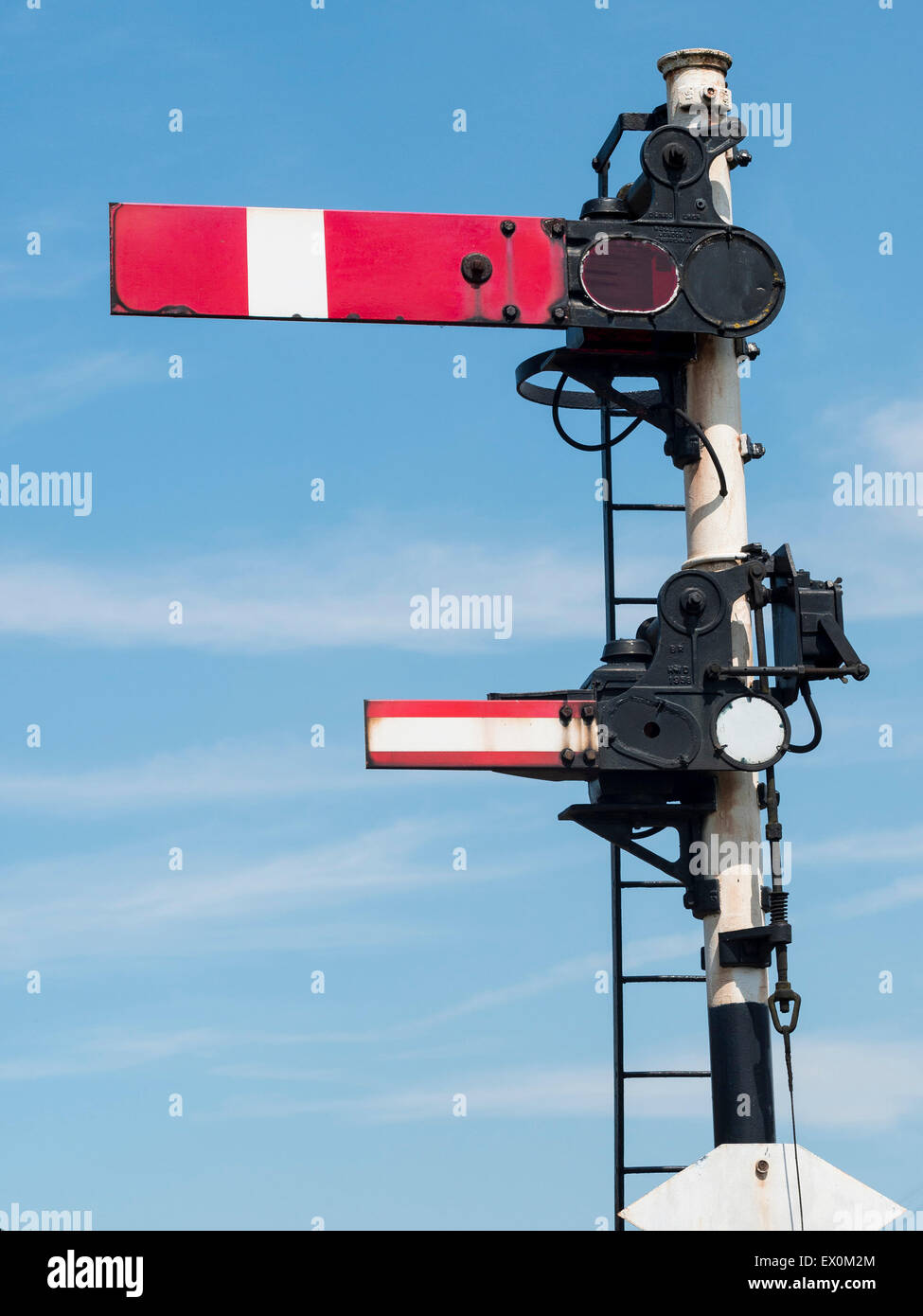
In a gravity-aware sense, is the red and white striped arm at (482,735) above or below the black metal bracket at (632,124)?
below

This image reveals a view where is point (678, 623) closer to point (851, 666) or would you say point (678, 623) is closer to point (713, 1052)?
point (851, 666)

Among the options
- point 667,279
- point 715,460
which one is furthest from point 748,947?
point 667,279

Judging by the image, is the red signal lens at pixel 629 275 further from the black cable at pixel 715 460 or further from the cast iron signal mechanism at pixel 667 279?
the black cable at pixel 715 460

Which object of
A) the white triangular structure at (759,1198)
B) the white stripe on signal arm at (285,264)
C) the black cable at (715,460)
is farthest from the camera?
the black cable at (715,460)

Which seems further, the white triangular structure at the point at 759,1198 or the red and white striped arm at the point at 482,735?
the red and white striped arm at the point at 482,735

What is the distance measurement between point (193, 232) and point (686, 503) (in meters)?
3.25

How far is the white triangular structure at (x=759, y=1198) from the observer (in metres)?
10.4

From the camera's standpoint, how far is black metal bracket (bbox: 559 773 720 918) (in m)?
11.6

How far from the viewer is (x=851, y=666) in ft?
38.0

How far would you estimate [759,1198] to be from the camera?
34.9 feet

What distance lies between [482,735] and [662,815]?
126 centimetres

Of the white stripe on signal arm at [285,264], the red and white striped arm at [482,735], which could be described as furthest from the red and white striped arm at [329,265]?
the red and white striped arm at [482,735]

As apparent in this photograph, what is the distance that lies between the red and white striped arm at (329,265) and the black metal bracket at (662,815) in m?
2.68

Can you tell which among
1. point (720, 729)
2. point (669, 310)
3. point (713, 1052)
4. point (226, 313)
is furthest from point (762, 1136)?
point (226, 313)
